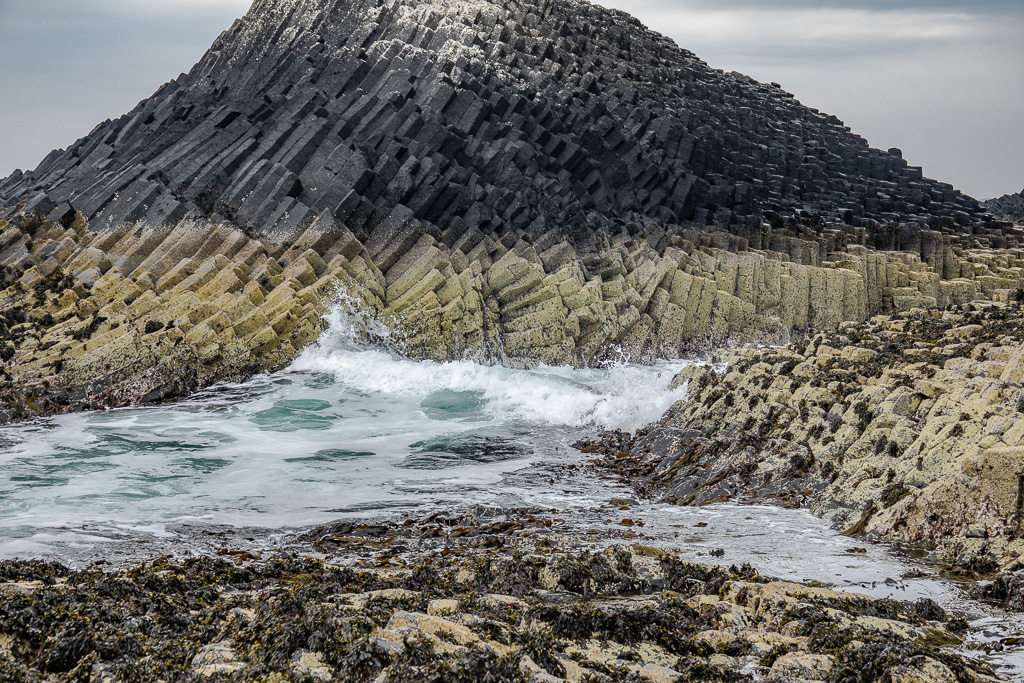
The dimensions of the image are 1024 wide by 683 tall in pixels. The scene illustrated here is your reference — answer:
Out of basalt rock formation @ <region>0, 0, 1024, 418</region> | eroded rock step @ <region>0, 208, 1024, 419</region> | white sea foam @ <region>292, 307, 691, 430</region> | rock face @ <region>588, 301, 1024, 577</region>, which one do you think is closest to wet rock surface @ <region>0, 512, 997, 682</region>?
rock face @ <region>588, 301, 1024, 577</region>

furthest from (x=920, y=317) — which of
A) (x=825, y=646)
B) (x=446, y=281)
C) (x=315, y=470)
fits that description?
(x=825, y=646)

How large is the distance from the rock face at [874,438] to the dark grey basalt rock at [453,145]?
12.6 m

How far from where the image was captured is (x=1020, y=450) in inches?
324

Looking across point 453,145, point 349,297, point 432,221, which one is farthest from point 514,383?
point 453,145

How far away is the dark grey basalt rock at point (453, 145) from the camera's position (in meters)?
26.9

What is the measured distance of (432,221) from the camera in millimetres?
26781

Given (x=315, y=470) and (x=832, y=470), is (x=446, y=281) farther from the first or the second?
(x=832, y=470)

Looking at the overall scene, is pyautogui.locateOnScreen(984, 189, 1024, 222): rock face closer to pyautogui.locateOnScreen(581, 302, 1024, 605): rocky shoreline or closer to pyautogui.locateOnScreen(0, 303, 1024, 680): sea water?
pyautogui.locateOnScreen(0, 303, 1024, 680): sea water

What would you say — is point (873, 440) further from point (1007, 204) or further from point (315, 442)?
point (1007, 204)

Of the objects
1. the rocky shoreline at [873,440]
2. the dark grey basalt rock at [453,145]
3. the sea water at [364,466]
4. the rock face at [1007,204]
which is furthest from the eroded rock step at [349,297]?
the rock face at [1007,204]

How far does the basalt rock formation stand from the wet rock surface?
13058 mm

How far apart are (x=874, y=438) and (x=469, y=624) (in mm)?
7021

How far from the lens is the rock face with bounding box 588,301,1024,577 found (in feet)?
27.6

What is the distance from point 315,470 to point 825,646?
390 inches
